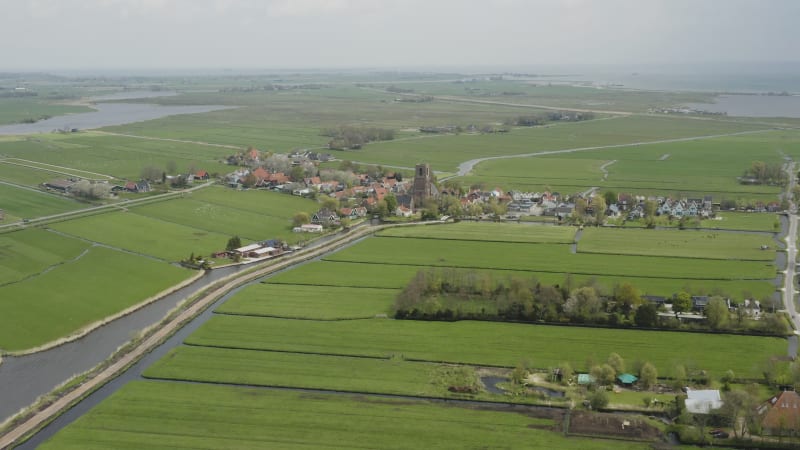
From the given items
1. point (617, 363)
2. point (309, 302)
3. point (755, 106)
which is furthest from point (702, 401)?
point (755, 106)

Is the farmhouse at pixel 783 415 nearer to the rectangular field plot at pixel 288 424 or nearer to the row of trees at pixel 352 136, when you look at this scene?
the rectangular field plot at pixel 288 424

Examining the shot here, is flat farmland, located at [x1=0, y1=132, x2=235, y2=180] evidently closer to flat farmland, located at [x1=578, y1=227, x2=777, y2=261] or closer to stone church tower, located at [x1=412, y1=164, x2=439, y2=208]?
stone church tower, located at [x1=412, y1=164, x2=439, y2=208]

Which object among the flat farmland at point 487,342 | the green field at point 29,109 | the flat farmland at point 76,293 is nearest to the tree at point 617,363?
the flat farmland at point 487,342

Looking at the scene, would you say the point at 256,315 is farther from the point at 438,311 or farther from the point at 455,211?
the point at 455,211

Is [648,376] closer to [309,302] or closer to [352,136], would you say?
[309,302]

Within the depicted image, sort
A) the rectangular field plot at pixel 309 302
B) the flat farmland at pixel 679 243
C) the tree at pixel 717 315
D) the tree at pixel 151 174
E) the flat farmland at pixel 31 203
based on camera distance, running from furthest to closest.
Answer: the tree at pixel 151 174
the flat farmland at pixel 31 203
the flat farmland at pixel 679 243
the rectangular field plot at pixel 309 302
the tree at pixel 717 315

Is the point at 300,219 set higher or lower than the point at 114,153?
lower
